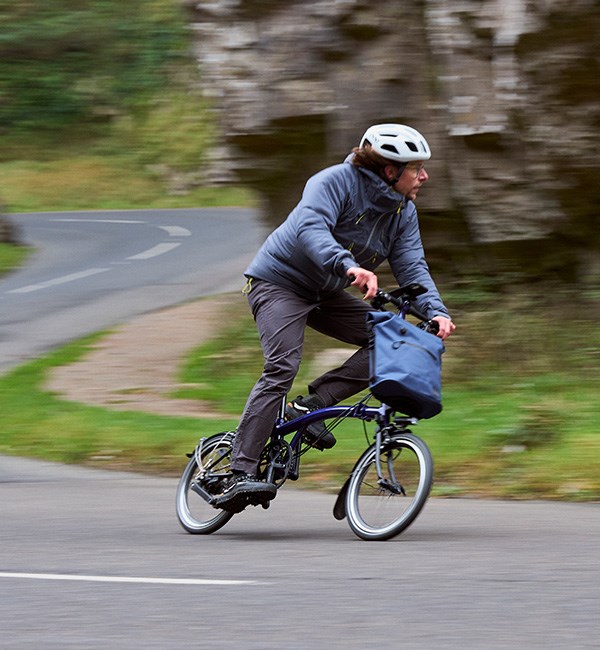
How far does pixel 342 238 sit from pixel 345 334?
548 millimetres

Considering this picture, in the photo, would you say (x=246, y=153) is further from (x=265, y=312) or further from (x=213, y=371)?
(x=265, y=312)

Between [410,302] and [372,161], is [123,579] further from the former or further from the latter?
[372,161]

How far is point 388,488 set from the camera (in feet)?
22.7

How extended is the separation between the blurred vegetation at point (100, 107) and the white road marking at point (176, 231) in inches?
252

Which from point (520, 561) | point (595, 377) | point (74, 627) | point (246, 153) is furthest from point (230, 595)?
point (246, 153)

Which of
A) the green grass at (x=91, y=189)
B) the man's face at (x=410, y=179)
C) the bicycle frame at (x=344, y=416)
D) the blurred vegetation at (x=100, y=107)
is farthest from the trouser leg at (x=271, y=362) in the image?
the blurred vegetation at (x=100, y=107)

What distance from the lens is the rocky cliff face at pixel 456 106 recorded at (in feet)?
44.9

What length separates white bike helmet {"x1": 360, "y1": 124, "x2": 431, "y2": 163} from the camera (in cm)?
682

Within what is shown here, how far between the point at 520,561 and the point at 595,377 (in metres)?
6.05

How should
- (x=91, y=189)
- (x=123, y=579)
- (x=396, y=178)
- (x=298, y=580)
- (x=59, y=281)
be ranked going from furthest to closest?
(x=91, y=189)
(x=59, y=281)
(x=396, y=178)
(x=123, y=579)
(x=298, y=580)

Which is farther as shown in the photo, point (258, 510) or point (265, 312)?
point (258, 510)

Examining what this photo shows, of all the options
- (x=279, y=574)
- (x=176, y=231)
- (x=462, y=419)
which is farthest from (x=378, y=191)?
(x=176, y=231)

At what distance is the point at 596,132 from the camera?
1358 cm

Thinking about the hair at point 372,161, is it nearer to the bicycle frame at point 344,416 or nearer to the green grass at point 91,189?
the bicycle frame at point 344,416
